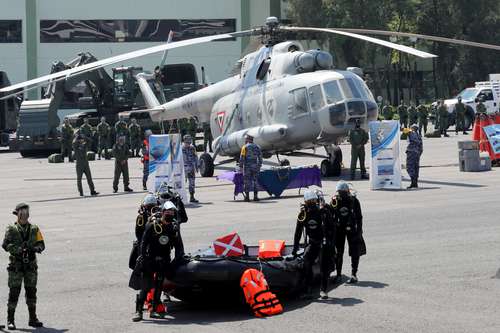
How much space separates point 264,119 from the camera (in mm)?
29562

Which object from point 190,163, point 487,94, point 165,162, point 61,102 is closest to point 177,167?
point 165,162

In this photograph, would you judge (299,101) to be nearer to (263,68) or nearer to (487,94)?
(263,68)

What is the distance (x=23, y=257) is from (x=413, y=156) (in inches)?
598

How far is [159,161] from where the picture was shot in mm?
25031

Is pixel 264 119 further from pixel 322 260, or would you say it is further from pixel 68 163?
pixel 322 260

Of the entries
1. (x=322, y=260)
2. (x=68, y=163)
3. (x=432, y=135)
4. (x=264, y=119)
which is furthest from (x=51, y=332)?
(x=432, y=135)

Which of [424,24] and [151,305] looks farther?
[424,24]

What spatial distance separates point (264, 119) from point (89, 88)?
21.4 meters

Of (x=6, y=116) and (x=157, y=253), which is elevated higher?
(x=6, y=116)

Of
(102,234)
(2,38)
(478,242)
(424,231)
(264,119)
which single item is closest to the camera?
(478,242)

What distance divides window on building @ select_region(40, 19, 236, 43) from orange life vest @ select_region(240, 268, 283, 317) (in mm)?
62646

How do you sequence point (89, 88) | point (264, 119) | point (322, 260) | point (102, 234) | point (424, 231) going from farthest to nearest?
point (89, 88) → point (264, 119) → point (102, 234) → point (424, 231) → point (322, 260)

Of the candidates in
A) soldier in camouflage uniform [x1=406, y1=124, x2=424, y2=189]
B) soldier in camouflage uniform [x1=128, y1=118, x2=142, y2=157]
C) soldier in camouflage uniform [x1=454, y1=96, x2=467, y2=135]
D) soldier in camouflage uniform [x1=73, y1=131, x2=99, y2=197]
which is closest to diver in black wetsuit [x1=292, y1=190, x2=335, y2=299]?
soldier in camouflage uniform [x1=406, y1=124, x2=424, y2=189]

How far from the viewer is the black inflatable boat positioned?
1302 cm
